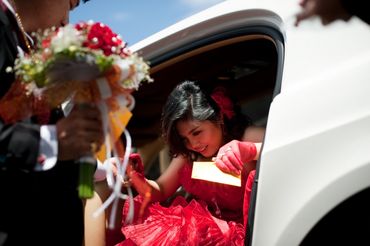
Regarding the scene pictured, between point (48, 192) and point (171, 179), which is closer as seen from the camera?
point (48, 192)

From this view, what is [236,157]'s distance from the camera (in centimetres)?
201

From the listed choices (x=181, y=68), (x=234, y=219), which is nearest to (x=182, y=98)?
(x=181, y=68)

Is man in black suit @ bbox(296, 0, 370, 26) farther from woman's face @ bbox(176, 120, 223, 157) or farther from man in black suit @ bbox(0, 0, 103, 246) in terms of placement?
woman's face @ bbox(176, 120, 223, 157)

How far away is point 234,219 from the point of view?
2.24 m

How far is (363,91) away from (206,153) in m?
1.11

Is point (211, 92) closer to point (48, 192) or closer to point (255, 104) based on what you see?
point (255, 104)

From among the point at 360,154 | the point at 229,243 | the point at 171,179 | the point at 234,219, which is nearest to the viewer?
the point at 360,154

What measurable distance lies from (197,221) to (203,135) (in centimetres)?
48

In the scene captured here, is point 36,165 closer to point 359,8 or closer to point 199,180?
point 359,8

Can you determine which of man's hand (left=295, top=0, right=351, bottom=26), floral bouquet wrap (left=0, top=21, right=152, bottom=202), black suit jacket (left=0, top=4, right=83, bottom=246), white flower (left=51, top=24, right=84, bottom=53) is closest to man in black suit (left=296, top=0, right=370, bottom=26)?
man's hand (left=295, top=0, right=351, bottom=26)

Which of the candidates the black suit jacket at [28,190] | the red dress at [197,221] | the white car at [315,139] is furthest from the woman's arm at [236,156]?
the black suit jacket at [28,190]

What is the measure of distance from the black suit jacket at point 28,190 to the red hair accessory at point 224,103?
1.15m

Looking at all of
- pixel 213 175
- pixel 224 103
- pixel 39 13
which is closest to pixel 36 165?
pixel 39 13

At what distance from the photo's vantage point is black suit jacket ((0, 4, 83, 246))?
1.23 meters
